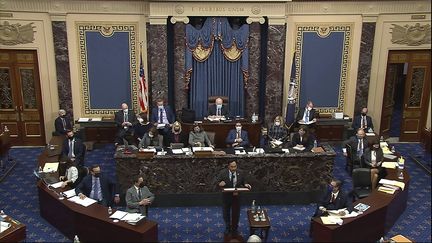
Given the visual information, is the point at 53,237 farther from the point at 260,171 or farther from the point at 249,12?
the point at 249,12

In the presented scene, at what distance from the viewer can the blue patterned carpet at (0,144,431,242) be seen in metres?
10.0

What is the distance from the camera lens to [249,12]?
1380 centimetres

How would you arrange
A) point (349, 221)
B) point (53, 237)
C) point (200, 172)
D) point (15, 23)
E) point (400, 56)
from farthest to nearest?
point (400, 56) < point (15, 23) < point (200, 172) < point (53, 237) < point (349, 221)

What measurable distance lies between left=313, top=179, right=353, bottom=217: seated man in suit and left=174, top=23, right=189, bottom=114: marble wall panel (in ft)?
19.6

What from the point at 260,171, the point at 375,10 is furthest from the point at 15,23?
the point at 375,10

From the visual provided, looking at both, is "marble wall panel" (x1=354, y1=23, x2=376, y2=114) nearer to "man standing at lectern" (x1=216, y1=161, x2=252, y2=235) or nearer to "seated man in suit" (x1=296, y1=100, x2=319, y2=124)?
"seated man in suit" (x1=296, y1=100, x2=319, y2=124)

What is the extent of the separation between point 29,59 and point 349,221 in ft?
32.1

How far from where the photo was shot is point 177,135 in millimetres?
12867

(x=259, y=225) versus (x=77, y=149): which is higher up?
(x=77, y=149)

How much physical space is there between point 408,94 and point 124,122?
8.29m

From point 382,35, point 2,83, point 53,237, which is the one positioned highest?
point 382,35

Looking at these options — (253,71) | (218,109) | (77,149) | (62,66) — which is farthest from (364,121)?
(62,66)

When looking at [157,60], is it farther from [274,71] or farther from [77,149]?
[77,149]

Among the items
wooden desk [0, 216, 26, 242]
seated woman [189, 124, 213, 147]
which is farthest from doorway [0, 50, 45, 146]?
wooden desk [0, 216, 26, 242]
